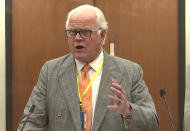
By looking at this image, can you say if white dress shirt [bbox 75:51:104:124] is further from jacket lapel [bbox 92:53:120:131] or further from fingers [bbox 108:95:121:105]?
fingers [bbox 108:95:121:105]

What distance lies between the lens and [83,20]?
182 centimetres

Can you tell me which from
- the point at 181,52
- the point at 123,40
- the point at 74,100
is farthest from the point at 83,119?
the point at 123,40

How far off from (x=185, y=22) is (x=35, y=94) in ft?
5.66

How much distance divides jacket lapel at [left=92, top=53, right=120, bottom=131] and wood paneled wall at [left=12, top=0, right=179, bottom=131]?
1.23 metres

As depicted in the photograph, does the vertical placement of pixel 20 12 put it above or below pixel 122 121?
above

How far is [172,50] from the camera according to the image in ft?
9.63

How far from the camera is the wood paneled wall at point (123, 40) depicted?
2.87 metres

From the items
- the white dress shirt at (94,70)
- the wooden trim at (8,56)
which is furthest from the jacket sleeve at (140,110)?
the wooden trim at (8,56)

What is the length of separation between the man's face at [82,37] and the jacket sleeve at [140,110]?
1.05 feet

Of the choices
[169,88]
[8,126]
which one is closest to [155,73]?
[169,88]

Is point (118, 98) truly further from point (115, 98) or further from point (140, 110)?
point (140, 110)

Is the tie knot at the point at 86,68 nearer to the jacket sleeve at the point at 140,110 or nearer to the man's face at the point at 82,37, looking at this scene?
the man's face at the point at 82,37

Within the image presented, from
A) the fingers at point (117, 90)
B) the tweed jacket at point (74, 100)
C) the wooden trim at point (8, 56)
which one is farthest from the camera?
the wooden trim at point (8, 56)

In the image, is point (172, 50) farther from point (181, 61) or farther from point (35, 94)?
point (35, 94)
